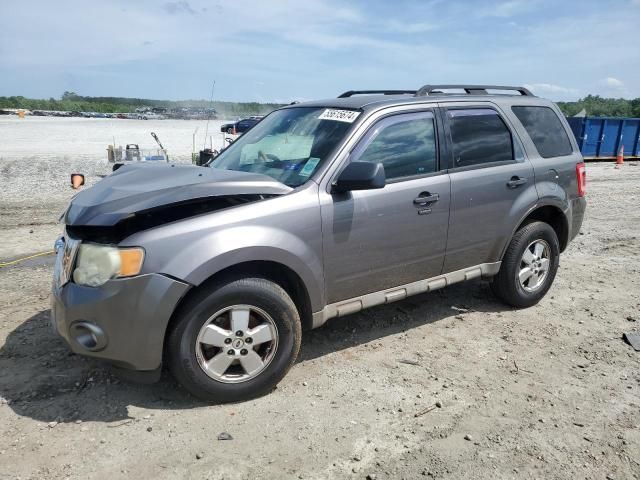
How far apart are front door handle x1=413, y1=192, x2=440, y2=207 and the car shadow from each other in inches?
46.3

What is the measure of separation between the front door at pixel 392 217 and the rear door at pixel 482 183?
0.17 m

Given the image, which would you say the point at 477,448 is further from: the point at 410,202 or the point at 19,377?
the point at 19,377

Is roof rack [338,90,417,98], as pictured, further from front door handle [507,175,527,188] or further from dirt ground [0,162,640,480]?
dirt ground [0,162,640,480]

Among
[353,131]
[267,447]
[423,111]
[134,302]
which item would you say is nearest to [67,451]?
[134,302]

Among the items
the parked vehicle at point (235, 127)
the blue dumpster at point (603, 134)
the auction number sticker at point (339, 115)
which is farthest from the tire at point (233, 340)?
the blue dumpster at point (603, 134)

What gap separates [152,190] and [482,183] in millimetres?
2673

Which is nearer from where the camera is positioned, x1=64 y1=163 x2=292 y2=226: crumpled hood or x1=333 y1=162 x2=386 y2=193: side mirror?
x1=64 y1=163 x2=292 y2=226: crumpled hood

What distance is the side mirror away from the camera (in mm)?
3406

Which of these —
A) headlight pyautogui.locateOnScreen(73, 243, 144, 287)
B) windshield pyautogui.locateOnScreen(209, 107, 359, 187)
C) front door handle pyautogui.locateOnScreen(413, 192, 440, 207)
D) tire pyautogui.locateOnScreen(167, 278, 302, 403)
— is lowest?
tire pyautogui.locateOnScreen(167, 278, 302, 403)

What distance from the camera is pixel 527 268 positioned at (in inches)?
194

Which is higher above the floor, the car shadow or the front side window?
the front side window

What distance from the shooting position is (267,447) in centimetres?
292

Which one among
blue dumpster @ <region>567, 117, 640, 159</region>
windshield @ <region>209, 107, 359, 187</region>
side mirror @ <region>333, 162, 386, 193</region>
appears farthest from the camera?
blue dumpster @ <region>567, 117, 640, 159</region>

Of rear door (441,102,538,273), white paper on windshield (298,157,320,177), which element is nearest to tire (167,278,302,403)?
white paper on windshield (298,157,320,177)
